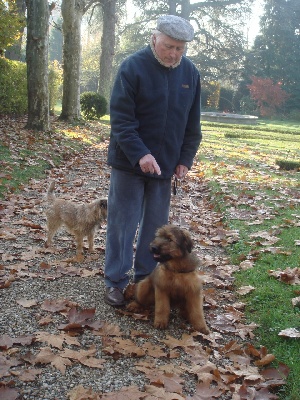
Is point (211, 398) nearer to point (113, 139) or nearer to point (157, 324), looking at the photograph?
point (157, 324)

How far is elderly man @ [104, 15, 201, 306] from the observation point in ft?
12.6

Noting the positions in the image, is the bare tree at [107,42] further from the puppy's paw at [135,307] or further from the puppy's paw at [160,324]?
the puppy's paw at [160,324]

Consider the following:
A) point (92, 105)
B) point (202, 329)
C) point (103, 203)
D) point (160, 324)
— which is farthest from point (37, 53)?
point (202, 329)

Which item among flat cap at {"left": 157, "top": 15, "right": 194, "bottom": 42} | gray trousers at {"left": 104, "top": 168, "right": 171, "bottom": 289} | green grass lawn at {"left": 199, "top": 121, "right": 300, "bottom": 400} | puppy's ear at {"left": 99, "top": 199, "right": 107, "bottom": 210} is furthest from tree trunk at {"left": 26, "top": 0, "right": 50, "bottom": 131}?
flat cap at {"left": 157, "top": 15, "right": 194, "bottom": 42}

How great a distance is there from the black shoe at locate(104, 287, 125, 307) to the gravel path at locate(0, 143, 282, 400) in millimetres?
69

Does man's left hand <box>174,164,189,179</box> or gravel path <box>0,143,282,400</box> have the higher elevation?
man's left hand <box>174,164,189,179</box>

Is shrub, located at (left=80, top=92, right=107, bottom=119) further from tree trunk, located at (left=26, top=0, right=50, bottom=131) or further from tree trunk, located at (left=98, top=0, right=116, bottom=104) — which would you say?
tree trunk, located at (left=26, top=0, right=50, bottom=131)

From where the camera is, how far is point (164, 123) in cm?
406

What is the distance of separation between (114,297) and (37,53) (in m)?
11.5

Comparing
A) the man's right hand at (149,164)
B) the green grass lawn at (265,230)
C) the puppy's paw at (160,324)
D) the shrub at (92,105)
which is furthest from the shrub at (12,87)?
the puppy's paw at (160,324)

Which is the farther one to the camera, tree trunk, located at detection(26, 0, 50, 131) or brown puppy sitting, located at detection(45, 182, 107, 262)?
tree trunk, located at detection(26, 0, 50, 131)

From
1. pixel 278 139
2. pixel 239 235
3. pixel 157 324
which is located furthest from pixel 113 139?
pixel 278 139

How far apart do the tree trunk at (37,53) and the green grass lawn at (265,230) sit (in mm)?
5759

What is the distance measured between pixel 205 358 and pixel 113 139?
207 centimetres
